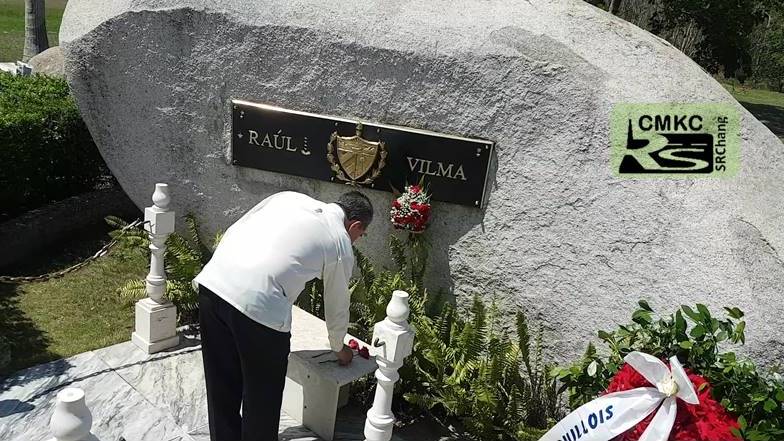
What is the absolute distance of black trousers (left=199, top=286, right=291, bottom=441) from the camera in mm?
3492

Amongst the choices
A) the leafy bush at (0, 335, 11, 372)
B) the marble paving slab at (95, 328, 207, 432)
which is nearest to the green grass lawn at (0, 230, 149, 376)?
the leafy bush at (0, 335, 11, 372)

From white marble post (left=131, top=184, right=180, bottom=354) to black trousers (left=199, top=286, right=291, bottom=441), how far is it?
1.55 m

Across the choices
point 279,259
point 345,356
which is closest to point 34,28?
point 345,356

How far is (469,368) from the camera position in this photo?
446 centimetres

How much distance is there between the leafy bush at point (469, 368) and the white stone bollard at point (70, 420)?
2.46 meters

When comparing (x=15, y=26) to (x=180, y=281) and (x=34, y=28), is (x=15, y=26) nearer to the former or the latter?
(x=34, y=28)

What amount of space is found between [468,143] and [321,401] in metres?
1.98

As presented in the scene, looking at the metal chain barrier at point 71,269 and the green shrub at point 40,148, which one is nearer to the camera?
the metal chain barrier at point 71,269

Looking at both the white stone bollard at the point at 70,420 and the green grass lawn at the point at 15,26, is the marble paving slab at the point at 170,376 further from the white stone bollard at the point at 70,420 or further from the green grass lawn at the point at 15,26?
the green grass lawn at the point at 15,26

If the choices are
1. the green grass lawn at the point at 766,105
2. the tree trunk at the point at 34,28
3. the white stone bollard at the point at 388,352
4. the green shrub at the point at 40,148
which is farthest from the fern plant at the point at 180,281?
the green grass lawn at the point at 766,105

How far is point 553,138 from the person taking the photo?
4.44 meters

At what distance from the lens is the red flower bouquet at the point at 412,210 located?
16.0 feet

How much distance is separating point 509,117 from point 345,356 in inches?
75.0

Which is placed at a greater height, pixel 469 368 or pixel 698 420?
pixel 698 420
